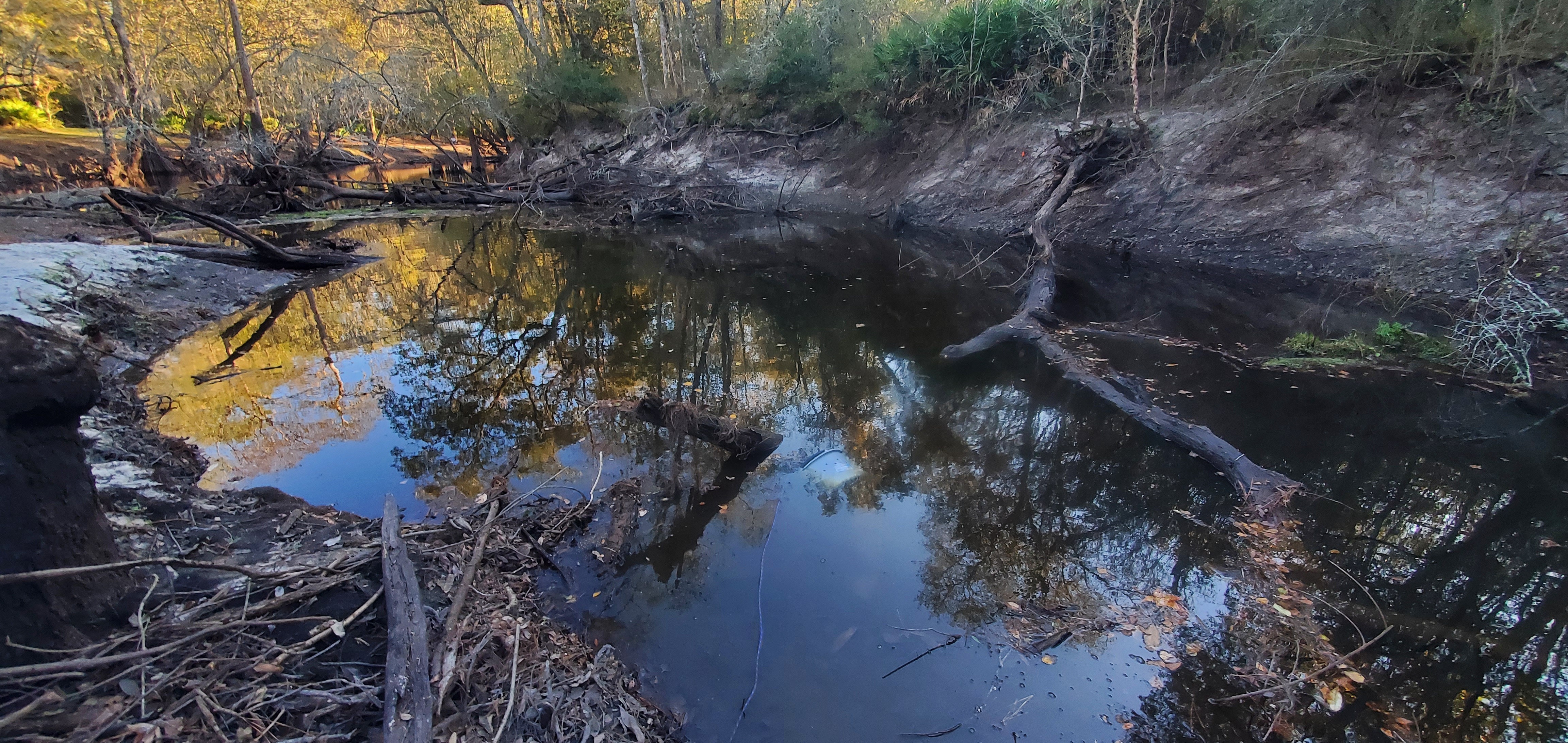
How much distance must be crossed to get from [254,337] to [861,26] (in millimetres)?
21933

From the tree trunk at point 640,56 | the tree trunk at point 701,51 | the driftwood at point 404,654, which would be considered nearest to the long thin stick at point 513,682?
the driftwood at point 404,654

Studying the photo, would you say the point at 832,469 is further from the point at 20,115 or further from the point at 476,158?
the point at 20,115

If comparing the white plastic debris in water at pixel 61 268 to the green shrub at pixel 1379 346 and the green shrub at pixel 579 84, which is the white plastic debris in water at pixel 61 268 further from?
the green shrub at pixel 579 84

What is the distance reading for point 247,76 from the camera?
85.3 feet

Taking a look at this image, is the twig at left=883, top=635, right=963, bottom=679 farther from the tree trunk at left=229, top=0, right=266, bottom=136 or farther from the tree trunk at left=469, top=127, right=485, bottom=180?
the tree trunk at left=229, top=0, right=266, bottom=136

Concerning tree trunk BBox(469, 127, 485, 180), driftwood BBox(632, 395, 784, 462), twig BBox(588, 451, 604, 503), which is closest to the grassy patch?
driftwood BBox(632, 395, 784, 462)

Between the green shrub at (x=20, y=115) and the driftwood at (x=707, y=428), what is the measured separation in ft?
125

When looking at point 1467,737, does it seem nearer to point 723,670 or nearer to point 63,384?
point 723,670

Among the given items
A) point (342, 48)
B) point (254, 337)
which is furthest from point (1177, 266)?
point (342, 48)

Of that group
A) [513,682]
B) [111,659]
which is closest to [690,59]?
[513,682]

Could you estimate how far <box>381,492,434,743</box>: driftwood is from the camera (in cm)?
247

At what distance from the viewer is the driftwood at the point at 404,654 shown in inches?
97.2

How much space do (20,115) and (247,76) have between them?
10883 millimetres

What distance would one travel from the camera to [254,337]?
9.45 meters
